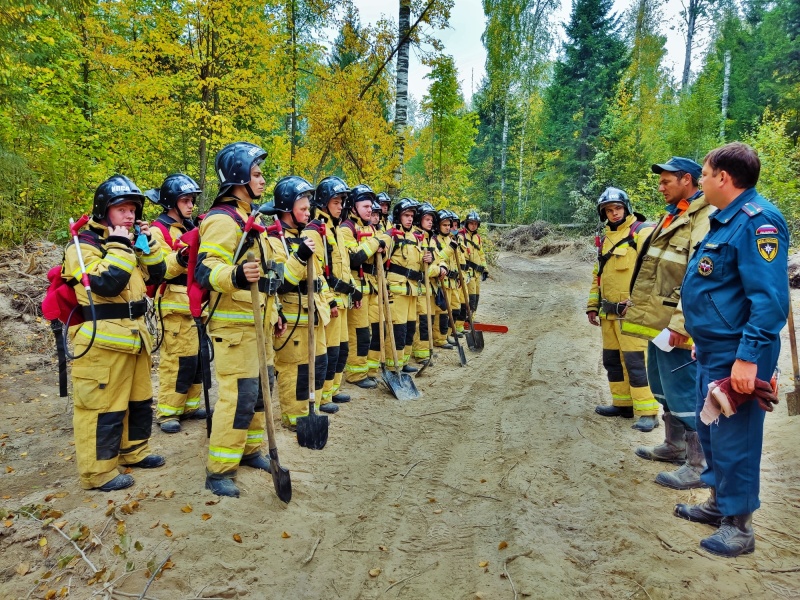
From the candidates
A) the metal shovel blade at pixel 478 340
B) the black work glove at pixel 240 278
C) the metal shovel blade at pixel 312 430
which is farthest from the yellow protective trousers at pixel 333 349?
the metal shovel blade at pixel 478 340

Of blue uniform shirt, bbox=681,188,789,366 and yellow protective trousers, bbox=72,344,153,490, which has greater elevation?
blue uniform shirt, bbox=681,188,789,366

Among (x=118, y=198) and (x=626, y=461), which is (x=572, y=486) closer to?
(x=626, y=461)

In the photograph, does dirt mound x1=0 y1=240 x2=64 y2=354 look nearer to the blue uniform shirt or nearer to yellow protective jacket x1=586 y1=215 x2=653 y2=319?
yellow protective jacket x1=586 y1=215 x2=653 y2=319

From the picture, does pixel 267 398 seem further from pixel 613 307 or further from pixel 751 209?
pixel 613 307

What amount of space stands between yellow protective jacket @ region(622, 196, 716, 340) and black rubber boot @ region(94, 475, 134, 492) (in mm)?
4826

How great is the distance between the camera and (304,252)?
4.69 m

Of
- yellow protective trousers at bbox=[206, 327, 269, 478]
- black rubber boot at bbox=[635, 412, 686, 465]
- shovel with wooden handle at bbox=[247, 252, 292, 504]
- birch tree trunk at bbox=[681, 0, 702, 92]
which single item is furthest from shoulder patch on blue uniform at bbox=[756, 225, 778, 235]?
birch tree trunk at bbox=[681, 0, 702, 92]

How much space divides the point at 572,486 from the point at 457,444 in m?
1.42

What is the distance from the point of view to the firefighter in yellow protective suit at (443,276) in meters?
9.48

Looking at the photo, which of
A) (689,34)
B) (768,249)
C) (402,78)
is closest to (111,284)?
(768,249)

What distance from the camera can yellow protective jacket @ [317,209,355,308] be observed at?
6.25 meters

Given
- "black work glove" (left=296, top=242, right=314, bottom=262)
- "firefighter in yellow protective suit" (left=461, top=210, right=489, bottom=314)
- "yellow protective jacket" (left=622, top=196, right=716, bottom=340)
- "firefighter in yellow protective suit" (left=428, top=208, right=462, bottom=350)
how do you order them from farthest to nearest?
"firefighter in yellow protective suit" (left=461, top=210, right=489, bottom=314)
"firefighter in yellow protective suit" (left=428, top=208, right=462, bottom=350)
"black work glove" (left=296, top=242, right=314, bottom=262)
"yellow protective jacket" (left=622, top=196, right=716, bottom=340)

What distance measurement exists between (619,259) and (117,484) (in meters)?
5.72

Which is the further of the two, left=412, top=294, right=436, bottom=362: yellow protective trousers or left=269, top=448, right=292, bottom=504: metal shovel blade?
left=412, top=294, right=436, bottom=362: yellow protective trousers
